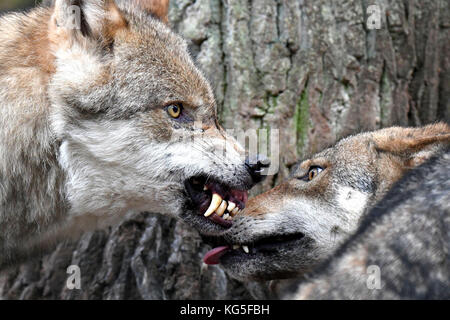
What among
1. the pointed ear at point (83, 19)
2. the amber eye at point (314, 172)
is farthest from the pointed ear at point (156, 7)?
the amber eye at point (314, 172)

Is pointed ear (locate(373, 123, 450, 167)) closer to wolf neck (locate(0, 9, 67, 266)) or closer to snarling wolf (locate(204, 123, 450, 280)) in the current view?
snarling wolf (locate(204, 123, 450, 280))

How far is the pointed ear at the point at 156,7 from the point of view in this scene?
5.16 metres

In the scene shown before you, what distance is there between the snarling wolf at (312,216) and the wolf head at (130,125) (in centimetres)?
28

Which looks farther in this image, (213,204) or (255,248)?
(255,248)

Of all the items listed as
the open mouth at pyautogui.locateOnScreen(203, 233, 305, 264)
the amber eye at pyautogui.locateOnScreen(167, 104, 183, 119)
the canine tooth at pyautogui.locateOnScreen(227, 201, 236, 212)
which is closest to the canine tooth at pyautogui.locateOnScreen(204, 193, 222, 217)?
the canine tooth at pyautogui.locateOnScreen(227, 201, 236, 212)

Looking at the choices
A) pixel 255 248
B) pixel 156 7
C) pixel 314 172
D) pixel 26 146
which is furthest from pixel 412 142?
pixel 26 146

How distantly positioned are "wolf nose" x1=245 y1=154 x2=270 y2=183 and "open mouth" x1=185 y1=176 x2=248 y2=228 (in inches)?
8.5

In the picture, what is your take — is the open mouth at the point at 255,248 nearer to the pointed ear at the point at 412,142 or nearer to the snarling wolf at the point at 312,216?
the snarling wolf at the point at 312,216

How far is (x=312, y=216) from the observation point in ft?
15.1

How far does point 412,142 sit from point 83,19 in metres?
2.72

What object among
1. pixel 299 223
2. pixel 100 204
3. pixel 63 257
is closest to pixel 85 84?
pixel 100 204

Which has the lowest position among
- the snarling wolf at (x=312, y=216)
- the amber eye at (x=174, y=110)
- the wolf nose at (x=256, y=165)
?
the snarling wolf at (x=312, y=216)

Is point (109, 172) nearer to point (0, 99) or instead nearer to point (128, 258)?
point (0, 99)

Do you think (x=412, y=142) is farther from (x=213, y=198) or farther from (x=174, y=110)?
(x=174, y=110)
